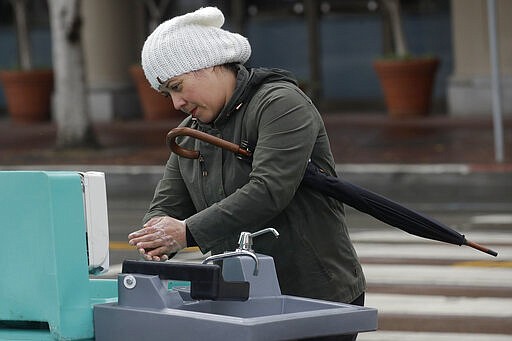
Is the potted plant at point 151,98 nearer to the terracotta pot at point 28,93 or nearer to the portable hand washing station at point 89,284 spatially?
the terracotta pot at point 28,93

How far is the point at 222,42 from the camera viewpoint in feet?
13.3

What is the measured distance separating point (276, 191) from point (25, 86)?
2184 cm

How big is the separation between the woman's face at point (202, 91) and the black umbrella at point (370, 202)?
117 mm

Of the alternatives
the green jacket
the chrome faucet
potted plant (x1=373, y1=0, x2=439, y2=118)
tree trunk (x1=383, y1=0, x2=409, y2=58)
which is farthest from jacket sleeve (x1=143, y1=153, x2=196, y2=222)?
tree trunk (x1=383, y1=0, x2=409, y2=58)

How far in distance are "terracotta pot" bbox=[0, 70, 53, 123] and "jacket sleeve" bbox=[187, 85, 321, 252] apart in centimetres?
2163

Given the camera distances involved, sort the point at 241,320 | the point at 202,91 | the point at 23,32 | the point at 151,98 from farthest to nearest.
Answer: the point at 23,32
the point at 151,98
the point at 202,91
the point at 241,320

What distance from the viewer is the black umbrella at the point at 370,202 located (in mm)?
3957

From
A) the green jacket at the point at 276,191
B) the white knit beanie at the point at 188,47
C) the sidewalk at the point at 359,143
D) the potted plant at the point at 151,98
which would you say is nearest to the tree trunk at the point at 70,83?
the sidewalk at the point at 359,143

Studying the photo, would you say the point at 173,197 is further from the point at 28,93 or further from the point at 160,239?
the point at 28,93

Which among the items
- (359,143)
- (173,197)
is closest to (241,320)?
(173,197)

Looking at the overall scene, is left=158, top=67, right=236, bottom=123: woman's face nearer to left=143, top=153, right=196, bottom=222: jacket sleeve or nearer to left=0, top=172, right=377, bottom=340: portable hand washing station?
left=143, top=153, right=196, bottom=222: jacket sleeve

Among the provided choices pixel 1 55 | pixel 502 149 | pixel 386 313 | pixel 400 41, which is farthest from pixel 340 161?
pixel 1 55

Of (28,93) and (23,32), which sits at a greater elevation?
(23,32)

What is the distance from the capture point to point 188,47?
3992mm
